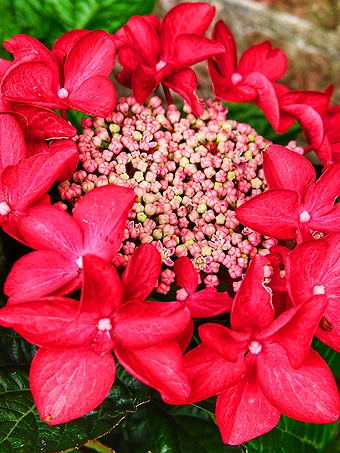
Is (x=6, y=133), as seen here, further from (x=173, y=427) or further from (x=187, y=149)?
(x=173, y=427)

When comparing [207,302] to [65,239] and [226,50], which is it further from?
[226,50]

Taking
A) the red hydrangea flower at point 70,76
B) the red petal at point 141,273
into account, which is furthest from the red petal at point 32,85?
the red petal at point 141,273

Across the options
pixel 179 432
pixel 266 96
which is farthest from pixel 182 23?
pixel 179 432

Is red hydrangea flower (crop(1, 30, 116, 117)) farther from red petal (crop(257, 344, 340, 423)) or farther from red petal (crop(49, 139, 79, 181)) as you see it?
red petal (crop(257, 344, 340, 423))

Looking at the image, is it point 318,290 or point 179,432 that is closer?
point 318,290

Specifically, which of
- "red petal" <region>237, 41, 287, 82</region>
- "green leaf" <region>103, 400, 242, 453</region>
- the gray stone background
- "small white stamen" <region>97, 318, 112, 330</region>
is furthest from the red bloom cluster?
the gray stone background

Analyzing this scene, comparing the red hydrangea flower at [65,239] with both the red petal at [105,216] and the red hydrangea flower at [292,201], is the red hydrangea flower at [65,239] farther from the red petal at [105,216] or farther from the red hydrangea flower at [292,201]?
the red hydrangea flower at [292,201]

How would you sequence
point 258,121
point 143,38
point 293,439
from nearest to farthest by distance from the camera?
point 143,38, point 293,439, point 258,121
